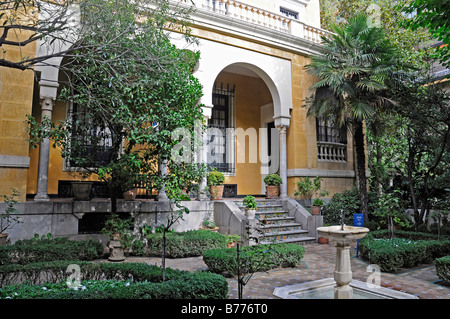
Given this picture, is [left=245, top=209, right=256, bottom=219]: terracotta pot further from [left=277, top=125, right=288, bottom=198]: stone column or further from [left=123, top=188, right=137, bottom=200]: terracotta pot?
[left=123, top=188, right=137, bottom=200]: terracotta pot

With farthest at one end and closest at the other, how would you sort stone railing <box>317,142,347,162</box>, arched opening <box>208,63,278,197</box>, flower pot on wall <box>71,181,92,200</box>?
arched opening <box>208,63,278,197</box>
stone railing <box>317,142,347,162</box>
flower pot on wall <box>71,181,92,200</box>

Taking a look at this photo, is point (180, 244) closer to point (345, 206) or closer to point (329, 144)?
point (345, 206)

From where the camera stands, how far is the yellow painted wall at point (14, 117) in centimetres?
793

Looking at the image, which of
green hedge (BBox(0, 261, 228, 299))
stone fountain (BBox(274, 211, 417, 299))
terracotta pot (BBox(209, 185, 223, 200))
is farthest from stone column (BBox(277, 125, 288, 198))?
green hedge (BBox(0, 261, 228, 299))

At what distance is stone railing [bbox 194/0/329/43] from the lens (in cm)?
1143

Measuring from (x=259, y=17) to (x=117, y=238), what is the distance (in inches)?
382

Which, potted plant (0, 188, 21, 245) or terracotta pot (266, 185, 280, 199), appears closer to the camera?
potted plant (0, 188, 21, 245)

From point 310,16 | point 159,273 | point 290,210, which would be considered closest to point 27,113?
point 159,273

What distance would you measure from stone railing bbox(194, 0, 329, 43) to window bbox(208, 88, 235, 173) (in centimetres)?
325

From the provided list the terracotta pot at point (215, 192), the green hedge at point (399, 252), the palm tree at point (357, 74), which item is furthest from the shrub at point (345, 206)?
the terracotta pot at point (215, 192)

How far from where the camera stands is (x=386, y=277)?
6.56 m

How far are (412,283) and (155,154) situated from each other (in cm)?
616
